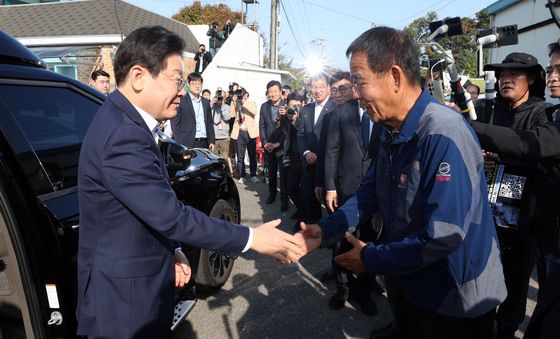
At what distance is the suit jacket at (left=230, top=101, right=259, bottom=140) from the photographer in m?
8.66

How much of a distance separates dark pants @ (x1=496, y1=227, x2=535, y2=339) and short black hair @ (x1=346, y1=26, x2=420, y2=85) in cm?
174

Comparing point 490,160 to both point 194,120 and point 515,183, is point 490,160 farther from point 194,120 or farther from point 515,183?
point 194,120

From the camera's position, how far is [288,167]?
611 centimetres

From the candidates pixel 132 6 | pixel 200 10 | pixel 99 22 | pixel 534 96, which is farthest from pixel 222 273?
pixel 200 10

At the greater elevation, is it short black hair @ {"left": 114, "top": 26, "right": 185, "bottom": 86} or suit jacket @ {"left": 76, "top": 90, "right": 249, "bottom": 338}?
short black hair @ {"left": 114, "top": 26, "right": 185, "bottom": 86}

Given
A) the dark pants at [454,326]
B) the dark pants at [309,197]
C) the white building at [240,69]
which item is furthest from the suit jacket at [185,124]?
the white building at [240,69]

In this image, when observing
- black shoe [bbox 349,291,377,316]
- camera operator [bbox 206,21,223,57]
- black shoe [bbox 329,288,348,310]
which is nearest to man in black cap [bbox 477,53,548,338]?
black shoe [bbox 349,291,377,316]

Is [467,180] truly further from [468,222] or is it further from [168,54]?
[168,54]

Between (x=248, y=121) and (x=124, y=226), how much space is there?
7.34 meters

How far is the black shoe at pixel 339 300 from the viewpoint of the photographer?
338cm

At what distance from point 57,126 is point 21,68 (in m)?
0.42

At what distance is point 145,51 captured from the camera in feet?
4.89

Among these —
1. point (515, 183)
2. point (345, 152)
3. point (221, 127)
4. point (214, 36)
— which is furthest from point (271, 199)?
point (214, 36)

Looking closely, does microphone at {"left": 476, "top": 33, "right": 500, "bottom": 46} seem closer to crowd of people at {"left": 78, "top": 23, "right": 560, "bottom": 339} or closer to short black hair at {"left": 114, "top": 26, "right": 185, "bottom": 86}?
crowd of people at {"left": 78, "top": 23, "right": 560, "bottom": 339}
